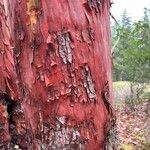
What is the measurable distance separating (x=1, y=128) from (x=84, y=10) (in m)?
3.86

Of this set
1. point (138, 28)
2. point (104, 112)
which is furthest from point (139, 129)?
point (104, 112)

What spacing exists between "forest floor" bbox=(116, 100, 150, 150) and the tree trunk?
13.1 ft

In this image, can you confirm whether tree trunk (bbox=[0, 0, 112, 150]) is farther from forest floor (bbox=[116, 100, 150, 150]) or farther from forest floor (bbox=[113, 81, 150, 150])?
forest floor (bbox=[116, 100, 150, 150])

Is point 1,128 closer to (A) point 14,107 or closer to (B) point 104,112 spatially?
(A) point 14,107

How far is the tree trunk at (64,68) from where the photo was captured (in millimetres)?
2309

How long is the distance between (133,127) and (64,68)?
29.6ft

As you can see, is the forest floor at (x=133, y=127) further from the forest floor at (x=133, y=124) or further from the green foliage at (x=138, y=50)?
the green foliage at (x=138, y=50)

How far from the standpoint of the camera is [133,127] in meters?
11.1

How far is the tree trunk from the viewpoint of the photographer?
231cm

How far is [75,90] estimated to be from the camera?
2.36 meters

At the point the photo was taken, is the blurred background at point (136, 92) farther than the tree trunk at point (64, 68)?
Yes

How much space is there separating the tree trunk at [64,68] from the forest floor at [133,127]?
399 cm

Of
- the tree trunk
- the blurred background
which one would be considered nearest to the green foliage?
the blurred background

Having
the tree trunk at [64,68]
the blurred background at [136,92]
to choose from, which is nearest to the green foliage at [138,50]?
the blurred background at [136,92]
